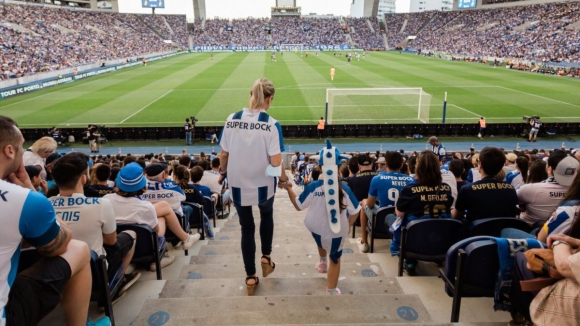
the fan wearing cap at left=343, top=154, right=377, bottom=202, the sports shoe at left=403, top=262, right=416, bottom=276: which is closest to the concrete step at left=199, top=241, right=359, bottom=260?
the fan wearing cap at left=343, top=154, right=377, bottom=202

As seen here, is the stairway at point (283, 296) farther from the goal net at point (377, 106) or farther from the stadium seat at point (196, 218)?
the goal net at point (377, 106)

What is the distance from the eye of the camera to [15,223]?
2266mm

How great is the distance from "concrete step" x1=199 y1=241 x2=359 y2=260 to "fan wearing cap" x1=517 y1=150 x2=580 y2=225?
2474mm

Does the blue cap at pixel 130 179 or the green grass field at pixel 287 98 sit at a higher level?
the blue cap at pixel 130 179

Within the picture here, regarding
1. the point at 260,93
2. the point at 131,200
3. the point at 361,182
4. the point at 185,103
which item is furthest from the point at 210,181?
the point at 185,103

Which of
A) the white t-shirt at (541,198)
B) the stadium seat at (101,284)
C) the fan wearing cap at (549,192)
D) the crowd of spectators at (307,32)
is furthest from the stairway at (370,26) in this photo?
the stadium seat at (101,284)

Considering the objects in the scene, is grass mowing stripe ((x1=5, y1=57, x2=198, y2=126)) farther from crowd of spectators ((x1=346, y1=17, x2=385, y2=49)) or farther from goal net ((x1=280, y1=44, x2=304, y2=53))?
crowd of spectators ((x1=346, y1=17, x2=385, y2=49))

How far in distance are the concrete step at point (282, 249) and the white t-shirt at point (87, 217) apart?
8.49 feet

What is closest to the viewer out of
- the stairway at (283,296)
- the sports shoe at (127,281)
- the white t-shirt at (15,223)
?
the white t-shirt at (15,223)

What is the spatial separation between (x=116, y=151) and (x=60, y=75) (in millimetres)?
25851

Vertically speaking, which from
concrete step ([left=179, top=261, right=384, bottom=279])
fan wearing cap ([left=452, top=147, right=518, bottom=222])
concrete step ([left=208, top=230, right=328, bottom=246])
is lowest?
concrete step ([left=208, top=230, right=328, bottom=246])

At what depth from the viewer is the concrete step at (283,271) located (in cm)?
487

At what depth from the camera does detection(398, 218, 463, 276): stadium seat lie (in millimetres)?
4293

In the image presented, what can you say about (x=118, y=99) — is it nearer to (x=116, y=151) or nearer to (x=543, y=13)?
→ (x=116, y=151)
